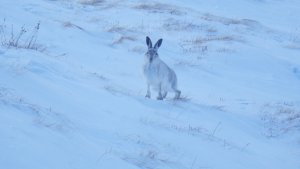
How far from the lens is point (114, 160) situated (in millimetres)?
5996

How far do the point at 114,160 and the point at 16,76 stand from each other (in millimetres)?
2825

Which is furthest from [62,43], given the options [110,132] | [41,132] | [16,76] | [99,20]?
[41,132]

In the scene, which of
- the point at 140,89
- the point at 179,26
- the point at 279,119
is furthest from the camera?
the point at 179,26

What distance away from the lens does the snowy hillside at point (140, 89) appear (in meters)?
6.37

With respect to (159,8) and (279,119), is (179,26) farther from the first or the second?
(279,119)

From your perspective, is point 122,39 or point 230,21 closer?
point 122,39

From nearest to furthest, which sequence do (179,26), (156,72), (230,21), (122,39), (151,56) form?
(151,56) → (156,72) → (122,39) → (179,26) → (230,21)

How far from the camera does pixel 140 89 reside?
41.2 ft

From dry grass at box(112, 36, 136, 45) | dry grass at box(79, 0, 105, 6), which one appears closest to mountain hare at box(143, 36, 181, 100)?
dry grass at box(112, 36, 136, 45)

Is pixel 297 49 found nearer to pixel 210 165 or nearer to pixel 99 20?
pixel 99 20

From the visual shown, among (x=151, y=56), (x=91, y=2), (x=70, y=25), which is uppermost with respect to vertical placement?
(x=151, y=56)

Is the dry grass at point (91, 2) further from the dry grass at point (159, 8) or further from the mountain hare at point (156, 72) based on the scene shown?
the mountain hare at point (156, 72)

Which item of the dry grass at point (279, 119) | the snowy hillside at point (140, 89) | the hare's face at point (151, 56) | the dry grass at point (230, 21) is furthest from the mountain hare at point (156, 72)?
the dry grass at point (230, 21)

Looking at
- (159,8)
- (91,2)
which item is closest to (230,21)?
(159,8)
